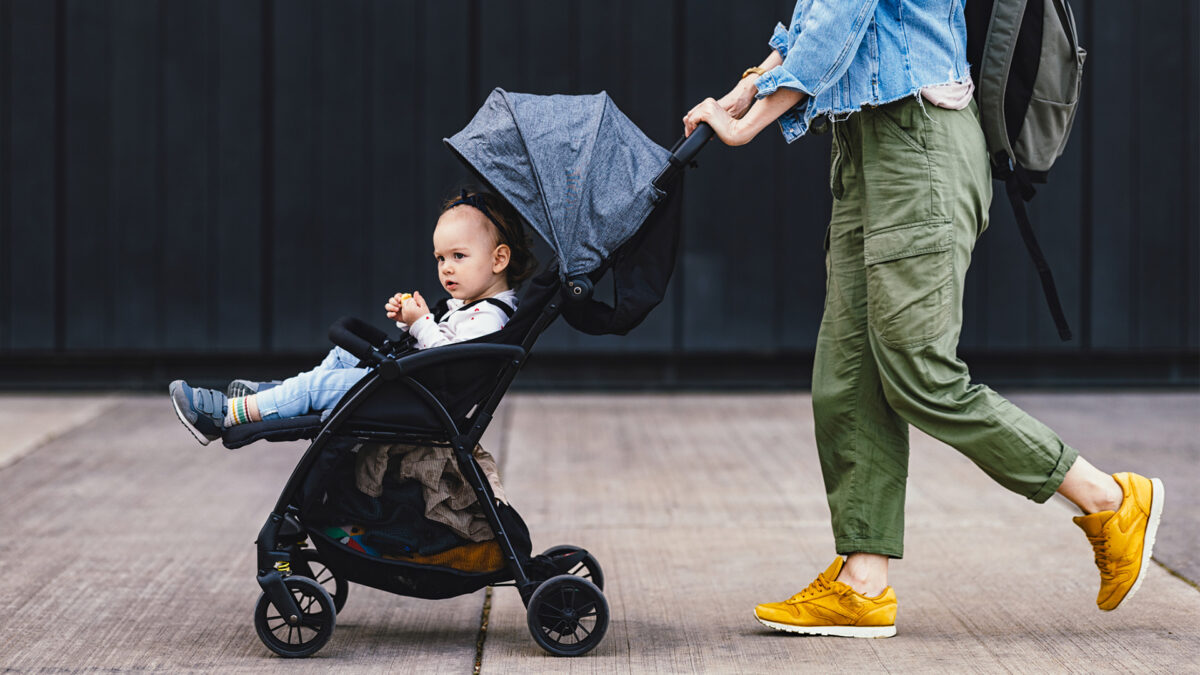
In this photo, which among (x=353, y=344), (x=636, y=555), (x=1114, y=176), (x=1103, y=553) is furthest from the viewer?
(x=1114, y=176)

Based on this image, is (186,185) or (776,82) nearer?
(776,82)

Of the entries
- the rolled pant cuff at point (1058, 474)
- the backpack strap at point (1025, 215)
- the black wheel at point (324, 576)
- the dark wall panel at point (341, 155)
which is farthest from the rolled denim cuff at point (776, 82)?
the dark wall panel at point (341, 155)

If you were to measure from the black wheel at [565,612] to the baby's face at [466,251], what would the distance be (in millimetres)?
723

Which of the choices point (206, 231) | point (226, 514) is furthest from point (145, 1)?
point (226, 514)

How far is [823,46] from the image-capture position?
9.90 feet

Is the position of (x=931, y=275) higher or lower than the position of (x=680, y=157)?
lower

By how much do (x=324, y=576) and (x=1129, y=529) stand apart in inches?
83.1

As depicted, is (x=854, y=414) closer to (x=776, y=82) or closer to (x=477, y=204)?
(x=776, y=82)

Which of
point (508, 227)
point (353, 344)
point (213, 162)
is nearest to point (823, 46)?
point (508, 227)

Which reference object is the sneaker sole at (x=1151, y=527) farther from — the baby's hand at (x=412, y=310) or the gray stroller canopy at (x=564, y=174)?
the baby's hand at (x=412, y=310)

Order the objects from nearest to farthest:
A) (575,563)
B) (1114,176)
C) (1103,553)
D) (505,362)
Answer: (505,362) → (1103,553) → (575,563) → (1114,176)

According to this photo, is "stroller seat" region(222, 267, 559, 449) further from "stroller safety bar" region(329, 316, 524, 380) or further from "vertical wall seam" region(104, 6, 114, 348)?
"vertical wall seam" region(104, 6, 114, 348)

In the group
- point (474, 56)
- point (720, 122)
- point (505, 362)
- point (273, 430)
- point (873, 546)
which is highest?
point (474, 56)

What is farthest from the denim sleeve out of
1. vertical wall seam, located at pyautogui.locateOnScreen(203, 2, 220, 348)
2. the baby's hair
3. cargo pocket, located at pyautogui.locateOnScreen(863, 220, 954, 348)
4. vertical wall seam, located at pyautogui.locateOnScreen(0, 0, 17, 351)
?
vertical wall seam, located at pyautogui.locateOnScreen(0, 0, 17, 351)
